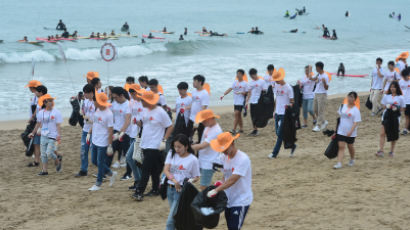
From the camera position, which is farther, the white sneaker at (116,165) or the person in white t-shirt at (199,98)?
the white sneaker at (116,165)

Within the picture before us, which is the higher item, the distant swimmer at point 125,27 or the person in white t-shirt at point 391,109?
the distant swimmer at point 125,27

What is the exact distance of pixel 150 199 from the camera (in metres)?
8.27

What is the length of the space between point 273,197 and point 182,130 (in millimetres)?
1800

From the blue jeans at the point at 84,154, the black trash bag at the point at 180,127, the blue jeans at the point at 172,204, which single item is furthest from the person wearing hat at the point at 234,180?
the blue jeans at the point at 84,154

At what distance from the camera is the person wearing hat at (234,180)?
217 inches

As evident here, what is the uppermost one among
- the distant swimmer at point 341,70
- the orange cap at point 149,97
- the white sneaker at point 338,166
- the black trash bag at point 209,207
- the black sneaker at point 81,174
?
the orange cap at point 149,97

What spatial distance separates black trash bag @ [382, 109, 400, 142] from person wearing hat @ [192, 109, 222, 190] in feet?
15.2

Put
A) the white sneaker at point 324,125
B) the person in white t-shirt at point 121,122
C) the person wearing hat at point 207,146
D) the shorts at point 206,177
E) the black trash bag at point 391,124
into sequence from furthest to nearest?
the white sneaker at point 324,125 → the black trash bag at point 391,124 → the person in white t-shirt at point 121,122 → the shorts at point 206,177 → the person wearing hat at point 207,146

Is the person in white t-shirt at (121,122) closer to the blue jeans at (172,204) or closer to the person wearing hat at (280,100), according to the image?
the blue jeans at (172,204)

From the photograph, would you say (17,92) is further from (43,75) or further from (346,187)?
(346,187)

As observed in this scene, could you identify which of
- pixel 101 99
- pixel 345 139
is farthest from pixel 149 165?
pixel 345 139

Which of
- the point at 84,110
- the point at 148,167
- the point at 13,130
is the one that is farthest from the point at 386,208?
the point at 13,130

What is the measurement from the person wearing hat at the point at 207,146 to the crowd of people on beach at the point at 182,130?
0.04ft

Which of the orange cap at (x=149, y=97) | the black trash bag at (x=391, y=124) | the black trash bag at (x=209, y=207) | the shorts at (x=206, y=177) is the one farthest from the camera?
the black trash bag at (x=391, y=124)
